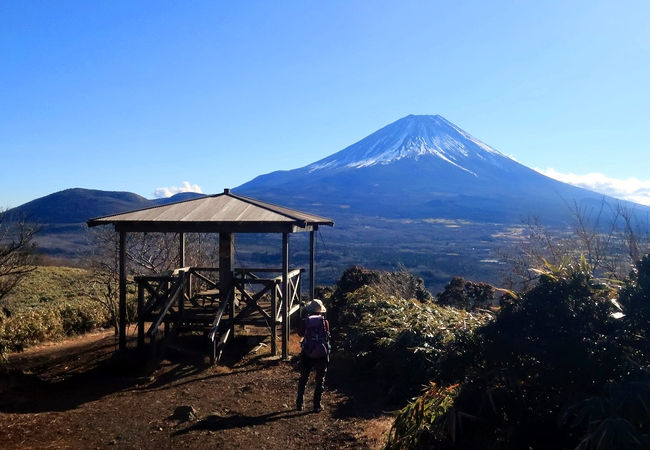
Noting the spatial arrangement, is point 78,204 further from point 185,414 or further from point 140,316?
point 185,414

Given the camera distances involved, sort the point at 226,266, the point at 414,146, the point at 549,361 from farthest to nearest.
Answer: the point at 414,146 → the point at 226,266 → the point at 549,361

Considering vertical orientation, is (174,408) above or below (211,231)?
below

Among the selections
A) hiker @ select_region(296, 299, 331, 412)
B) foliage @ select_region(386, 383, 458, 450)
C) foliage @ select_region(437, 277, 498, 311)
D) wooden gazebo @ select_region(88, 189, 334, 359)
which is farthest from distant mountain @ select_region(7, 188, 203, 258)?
foliage @ select_region(386, 383, 458, 450)

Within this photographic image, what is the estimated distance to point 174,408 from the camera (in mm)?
6293

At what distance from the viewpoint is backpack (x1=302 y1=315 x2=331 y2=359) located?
609 cm

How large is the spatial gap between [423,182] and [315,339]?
94.5 m

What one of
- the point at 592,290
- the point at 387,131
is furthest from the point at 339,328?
the point at 387,131

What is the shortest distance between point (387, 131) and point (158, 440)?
12610 cm

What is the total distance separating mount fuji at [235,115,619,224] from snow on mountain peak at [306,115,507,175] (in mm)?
202

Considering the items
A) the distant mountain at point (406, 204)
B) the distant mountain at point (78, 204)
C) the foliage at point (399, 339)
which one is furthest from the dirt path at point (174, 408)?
the distant mountain at point (78, 204)

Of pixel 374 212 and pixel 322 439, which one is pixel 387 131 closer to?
pixel 374 212

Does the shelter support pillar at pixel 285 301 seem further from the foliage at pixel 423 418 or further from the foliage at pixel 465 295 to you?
the foliage at pixel 465 295

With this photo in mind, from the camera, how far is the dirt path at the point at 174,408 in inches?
207

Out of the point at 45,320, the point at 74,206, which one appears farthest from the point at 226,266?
the point at 74,206
